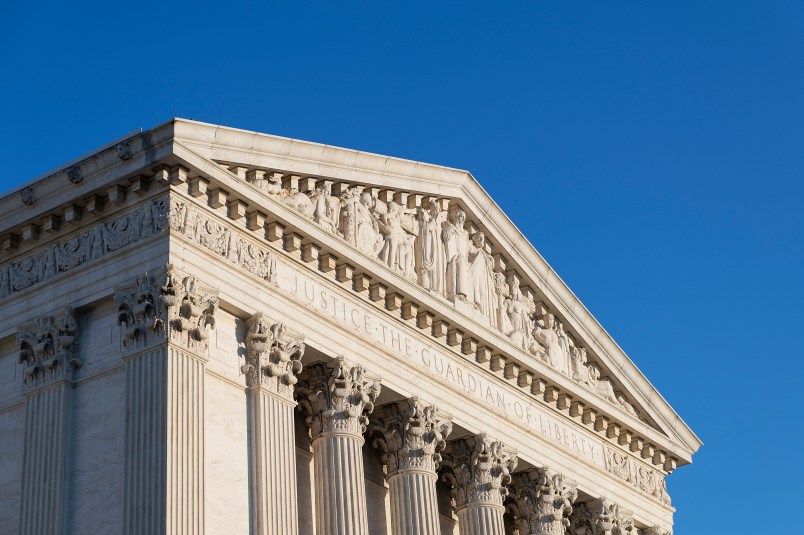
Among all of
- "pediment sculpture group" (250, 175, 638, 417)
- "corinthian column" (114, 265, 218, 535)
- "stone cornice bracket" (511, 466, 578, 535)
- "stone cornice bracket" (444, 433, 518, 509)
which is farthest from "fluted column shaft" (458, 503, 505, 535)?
"corinthian column" (114, 265, 218, 535)

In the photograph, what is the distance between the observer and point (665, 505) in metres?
47.6

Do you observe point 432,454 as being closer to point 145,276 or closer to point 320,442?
point 320,442

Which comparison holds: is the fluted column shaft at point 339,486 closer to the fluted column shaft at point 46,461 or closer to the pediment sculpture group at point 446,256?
the pediment sculpture group at point 446,256

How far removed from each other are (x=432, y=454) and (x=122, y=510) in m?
9.82

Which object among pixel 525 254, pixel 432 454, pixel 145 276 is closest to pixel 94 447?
pixel 145 276

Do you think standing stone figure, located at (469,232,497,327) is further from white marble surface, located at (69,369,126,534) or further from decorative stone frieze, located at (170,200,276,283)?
white marble surface, located at (69,369,126,534)

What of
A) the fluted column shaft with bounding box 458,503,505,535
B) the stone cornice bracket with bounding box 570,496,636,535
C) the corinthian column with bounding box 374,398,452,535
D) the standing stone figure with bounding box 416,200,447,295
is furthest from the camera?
the stone cornice bracket with bounding box 570,496,636,535

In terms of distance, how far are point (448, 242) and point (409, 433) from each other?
5.96 meters

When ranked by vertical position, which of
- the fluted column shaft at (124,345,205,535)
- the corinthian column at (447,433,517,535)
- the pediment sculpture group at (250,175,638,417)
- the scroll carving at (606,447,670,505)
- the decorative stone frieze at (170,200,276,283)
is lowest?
the fluted column shaft at (124,345,205,535)

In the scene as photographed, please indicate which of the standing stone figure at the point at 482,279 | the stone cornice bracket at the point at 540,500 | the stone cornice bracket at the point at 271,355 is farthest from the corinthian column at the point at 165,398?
the stone cornice bracket at the point at 540,500

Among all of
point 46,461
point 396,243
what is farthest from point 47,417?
point 396,243

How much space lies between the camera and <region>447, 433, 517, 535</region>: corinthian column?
1539 inches

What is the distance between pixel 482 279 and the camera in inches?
1634

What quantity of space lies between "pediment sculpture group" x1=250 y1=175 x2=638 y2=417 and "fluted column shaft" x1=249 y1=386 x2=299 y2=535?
16.1 feet
